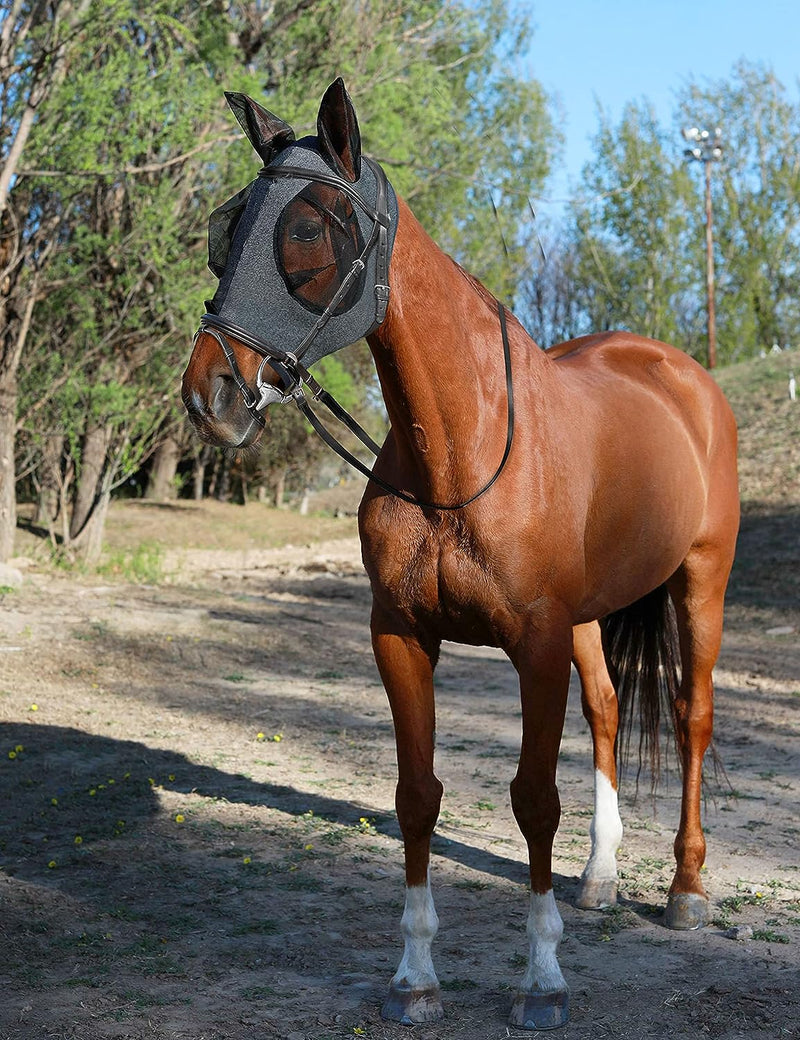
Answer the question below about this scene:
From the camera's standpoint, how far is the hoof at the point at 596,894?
13.1ft

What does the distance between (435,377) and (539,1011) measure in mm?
1840

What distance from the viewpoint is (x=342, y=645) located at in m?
9.34

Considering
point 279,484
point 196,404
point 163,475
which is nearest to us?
point 196,404

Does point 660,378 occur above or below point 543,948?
above

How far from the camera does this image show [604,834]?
13.7 ft

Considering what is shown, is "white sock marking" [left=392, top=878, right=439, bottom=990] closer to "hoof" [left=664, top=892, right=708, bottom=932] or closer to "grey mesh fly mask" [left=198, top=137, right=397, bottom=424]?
"hoof" [left=664, top=892, right=708, bottom=932]

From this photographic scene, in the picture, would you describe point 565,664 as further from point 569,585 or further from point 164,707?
point 164,707

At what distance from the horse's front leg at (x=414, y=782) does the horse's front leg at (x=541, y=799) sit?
0.27m

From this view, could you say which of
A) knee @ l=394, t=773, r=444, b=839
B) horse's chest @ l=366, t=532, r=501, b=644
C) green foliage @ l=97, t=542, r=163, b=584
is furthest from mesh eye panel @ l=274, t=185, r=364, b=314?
green foliage @ l=97, t=542, r=163, b=584

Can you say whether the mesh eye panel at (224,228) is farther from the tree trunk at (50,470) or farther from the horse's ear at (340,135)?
the tree trunk at (50,470)

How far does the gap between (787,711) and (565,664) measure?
192 inches

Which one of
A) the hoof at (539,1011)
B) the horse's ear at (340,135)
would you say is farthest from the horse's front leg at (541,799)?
the horse's ear at (340,135)

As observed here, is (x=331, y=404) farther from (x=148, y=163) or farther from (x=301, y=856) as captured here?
(x=148, y=163)

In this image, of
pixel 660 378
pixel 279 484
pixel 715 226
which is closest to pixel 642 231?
pixel 715 226
